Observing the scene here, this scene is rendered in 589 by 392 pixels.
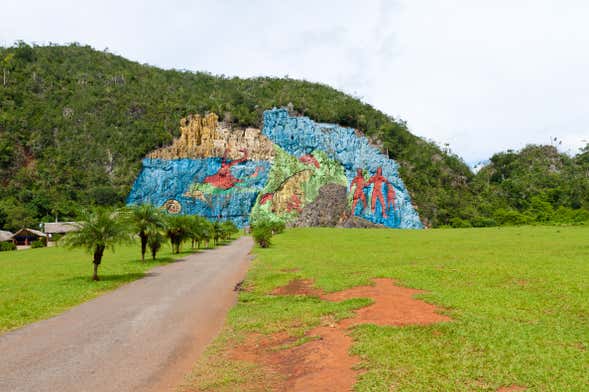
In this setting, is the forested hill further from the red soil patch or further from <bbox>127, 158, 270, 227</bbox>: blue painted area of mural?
the red soil patch

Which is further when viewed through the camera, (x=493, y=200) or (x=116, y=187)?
(x=493, y=200)

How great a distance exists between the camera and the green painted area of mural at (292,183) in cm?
9800

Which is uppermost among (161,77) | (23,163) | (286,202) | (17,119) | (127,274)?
(161,77)

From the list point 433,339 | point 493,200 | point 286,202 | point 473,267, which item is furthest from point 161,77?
point 433,339

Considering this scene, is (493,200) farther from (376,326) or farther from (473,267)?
(376,326)

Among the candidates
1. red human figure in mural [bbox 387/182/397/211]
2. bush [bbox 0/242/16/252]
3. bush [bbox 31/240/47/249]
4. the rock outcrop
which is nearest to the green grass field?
bush [bbox 0/242/16/252]

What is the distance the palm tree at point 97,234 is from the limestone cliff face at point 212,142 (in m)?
75.5

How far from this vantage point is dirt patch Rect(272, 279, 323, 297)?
761 inches

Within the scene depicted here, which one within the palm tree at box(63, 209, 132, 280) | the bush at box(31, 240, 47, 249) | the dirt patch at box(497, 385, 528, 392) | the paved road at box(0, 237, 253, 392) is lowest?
the bush at box(31, 240, 47, 249)

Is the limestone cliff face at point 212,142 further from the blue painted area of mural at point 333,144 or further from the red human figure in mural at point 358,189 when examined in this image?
the red human figure in mural at point 358,189

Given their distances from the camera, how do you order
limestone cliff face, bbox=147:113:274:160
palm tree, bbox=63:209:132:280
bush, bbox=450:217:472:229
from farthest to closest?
1. limestone cliff face, bbox=147:113:274:160
2. bush, bbox=450:217:472:229
3. palm tree, bbox=63:209:132:280

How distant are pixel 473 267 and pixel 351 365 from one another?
1644 cm

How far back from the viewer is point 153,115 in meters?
112

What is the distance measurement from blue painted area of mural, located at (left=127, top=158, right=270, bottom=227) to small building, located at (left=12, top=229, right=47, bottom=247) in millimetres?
21611
